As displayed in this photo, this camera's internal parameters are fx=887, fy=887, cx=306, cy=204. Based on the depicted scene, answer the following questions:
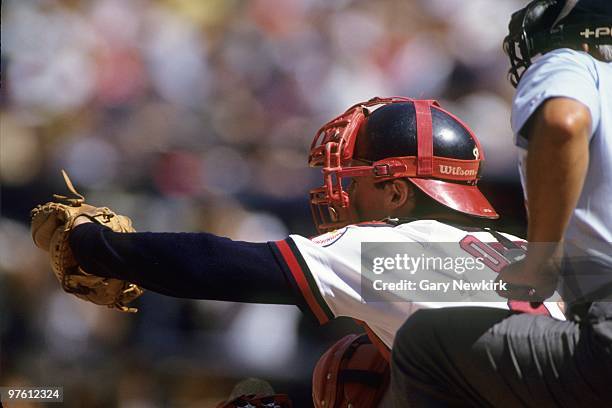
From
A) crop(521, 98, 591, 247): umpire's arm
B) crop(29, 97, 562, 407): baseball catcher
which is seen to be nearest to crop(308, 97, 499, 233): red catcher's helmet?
crop(29, 97, 562, 407): baseball catcher

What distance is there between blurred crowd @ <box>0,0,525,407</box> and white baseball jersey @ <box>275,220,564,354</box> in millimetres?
1345

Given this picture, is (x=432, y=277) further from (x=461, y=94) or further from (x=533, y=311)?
(x=461, y=94)

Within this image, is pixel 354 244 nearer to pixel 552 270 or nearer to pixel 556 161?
pixel 552 270

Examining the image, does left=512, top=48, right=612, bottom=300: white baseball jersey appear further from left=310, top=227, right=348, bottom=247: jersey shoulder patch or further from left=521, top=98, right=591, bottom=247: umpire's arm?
left=310, top=227, right=348, bottom=247: jersey shoulder patch

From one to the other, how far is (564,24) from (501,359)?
0.59 meters

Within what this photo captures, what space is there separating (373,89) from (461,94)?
348mm

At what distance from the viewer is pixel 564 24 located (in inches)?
60.4

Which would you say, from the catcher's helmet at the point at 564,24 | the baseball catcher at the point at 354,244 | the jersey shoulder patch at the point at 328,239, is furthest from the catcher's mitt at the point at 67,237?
the catcher's helmet at the point at 564,24

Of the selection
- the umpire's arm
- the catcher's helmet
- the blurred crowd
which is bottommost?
the blurred crowd

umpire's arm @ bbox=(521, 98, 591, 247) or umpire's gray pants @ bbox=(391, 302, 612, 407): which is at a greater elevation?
umpire's arm @ bbox=(521, 98, 591, 247)

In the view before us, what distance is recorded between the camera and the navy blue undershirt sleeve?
191cm

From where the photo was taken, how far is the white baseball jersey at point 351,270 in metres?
1.93

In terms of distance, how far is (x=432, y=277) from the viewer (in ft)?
6.44

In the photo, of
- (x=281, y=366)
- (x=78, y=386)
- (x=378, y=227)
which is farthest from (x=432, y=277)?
(x=78, y=386)
